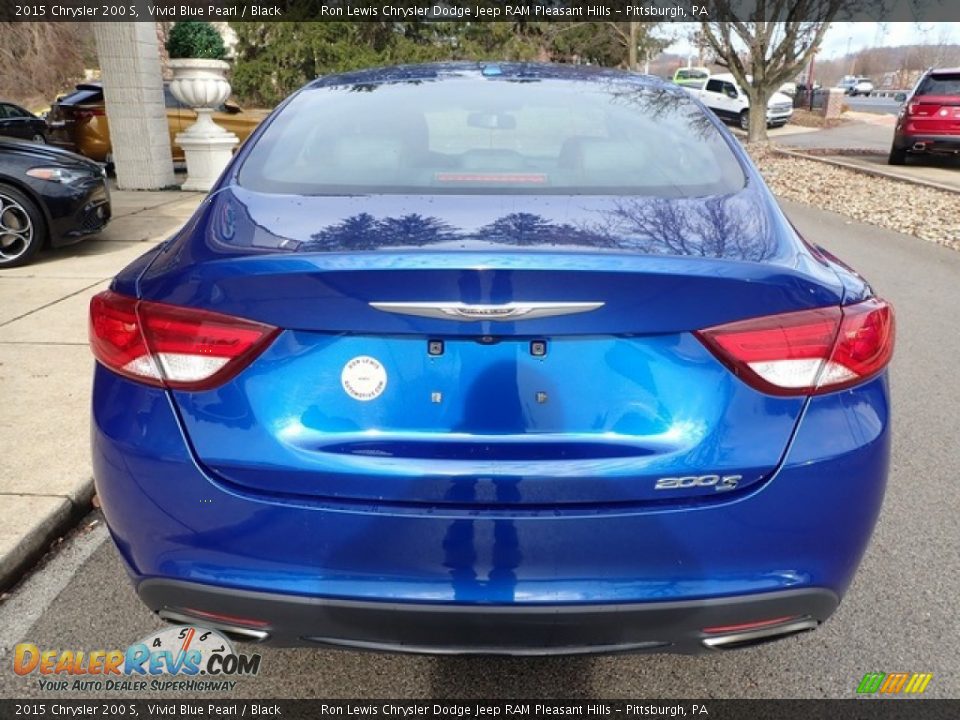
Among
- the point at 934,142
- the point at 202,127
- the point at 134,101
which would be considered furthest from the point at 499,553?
the point at 934,142

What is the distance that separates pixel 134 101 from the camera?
1249 cm

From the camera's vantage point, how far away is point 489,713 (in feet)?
7.32

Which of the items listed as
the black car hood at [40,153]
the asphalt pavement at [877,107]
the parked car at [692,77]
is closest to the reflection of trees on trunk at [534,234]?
the black car hood at [40,153]

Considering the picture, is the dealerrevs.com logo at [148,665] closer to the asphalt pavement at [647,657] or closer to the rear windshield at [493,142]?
the asphalt pavement at [647,657]

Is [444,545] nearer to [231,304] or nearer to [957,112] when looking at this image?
[231,304]

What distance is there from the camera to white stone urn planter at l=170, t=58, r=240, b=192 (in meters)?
12.7

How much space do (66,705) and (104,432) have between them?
976 millimetres

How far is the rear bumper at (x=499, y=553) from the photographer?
167cm

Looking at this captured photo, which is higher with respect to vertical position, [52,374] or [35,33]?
A: [35,33]

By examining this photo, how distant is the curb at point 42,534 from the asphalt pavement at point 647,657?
0.05m

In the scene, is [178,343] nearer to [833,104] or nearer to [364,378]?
[364,378]

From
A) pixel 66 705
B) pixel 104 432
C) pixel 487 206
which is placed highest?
pixel 487 206

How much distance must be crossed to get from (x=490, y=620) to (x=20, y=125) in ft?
60.8

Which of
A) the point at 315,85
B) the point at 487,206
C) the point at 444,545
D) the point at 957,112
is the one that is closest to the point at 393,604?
the point at 444,545
